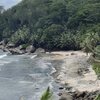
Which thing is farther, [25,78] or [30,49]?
[30,49]

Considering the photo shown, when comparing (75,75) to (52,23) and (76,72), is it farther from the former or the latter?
(52,23)

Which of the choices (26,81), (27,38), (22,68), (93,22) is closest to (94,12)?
(93,22)

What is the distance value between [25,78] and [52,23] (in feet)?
164

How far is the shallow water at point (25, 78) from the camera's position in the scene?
53031 mm

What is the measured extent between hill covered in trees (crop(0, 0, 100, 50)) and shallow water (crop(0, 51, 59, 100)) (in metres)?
12.3

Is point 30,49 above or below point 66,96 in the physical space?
below

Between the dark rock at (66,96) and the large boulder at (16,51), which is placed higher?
the dark rock at (66,96)

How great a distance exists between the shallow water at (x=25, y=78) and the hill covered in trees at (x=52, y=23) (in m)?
12.3

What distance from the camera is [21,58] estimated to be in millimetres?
93312

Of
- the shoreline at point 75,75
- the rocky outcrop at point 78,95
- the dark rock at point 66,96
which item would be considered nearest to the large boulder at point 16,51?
the shoreline at point 75,75

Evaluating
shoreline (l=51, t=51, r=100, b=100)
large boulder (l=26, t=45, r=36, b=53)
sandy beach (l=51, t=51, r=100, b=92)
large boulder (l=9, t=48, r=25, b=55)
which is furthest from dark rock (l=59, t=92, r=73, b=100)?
large boulder (l=9, t=48, r=25, b=55)

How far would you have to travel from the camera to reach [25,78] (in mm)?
65375

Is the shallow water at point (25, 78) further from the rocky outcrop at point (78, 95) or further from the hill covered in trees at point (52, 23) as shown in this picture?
the hill covered in trees at point (52, 23)

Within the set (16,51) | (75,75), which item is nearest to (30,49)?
(16,51)
